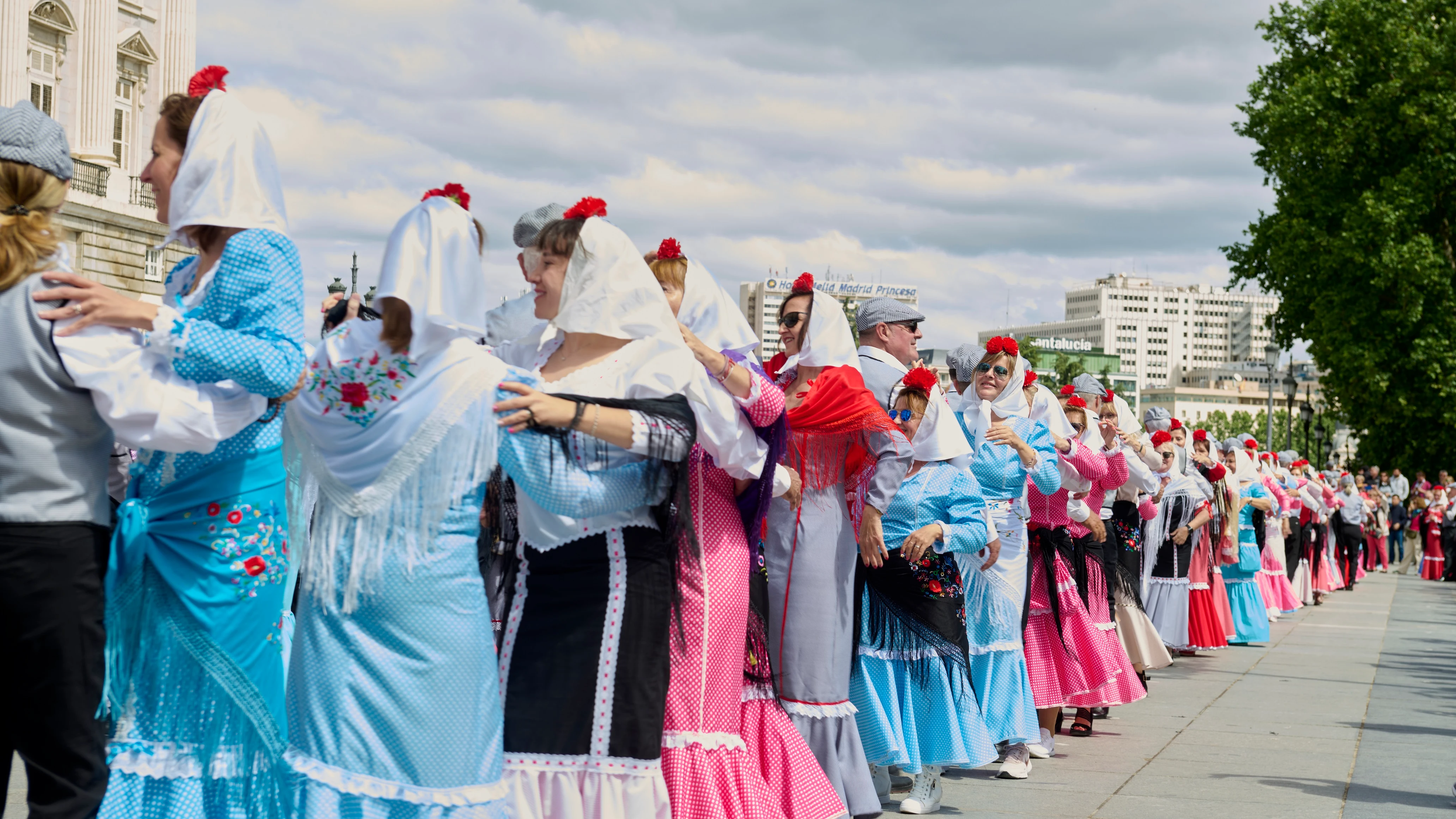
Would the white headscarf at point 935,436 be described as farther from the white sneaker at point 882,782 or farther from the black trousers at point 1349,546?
the black trousers at point 1349,546

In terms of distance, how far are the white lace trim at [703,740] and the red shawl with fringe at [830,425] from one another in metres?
1.47

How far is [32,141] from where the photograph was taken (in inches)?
145

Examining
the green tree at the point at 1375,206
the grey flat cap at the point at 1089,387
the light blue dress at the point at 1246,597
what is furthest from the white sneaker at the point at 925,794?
the green tree at the point at 1375,206

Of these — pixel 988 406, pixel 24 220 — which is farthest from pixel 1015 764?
pixel 24 220

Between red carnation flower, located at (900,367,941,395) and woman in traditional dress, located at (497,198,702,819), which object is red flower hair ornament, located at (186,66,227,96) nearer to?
woman in traditional dress, located at (497,198,702,819)

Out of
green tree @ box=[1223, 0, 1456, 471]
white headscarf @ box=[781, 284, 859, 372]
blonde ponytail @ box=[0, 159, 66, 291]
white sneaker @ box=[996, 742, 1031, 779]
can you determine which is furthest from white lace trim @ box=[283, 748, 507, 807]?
green tree @ box=[1223, 0, 1456, 471]

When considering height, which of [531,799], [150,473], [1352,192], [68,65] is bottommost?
[531,799]

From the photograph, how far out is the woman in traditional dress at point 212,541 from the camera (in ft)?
12.0

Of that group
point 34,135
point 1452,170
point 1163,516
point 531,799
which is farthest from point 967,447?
point 1452,170

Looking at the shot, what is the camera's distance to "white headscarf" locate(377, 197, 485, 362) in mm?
3633

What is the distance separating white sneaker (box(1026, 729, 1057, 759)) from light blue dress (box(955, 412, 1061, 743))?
0.49 metres

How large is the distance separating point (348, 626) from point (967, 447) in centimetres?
387

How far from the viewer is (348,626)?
3648 millimetres

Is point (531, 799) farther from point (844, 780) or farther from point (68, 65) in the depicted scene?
point (68, 65)
